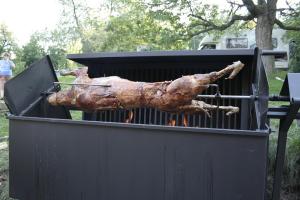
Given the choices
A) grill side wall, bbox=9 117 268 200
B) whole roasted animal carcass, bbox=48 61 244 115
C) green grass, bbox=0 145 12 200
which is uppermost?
whole roasted animal carcass, bbox=48 61 244 115

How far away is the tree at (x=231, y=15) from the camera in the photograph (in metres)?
15.4

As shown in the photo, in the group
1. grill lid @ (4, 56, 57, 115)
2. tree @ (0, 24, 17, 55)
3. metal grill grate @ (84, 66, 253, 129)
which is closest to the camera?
grill lid @ (4, 56, 57, 115)

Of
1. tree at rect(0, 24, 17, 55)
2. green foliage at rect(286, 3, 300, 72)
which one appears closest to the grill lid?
green foliage at rect(286, 3, 300, 72)

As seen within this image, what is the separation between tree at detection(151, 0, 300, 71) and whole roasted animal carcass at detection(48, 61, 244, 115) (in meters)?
12.5

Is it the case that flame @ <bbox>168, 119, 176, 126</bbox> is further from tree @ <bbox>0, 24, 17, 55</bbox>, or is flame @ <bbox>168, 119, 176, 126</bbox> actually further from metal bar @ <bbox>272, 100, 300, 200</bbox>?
tree @ <bbox>0, 24, 17, 55</bbox>

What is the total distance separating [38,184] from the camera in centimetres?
264

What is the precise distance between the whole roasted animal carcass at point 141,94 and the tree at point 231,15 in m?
12.5

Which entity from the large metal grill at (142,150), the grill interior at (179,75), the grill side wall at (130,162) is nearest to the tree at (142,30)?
the grill interior at (179,75)

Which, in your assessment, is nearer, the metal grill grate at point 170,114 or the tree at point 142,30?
the metal grill grate at point 170,114

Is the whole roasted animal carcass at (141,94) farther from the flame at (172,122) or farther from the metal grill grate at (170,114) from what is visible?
the flame at (172,122)

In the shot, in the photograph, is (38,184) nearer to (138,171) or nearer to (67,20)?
(138,171)

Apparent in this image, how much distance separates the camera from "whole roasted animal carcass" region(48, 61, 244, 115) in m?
2.47

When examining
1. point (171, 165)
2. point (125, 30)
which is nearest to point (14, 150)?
point (171, 165)

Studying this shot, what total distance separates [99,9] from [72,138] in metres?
33.2
